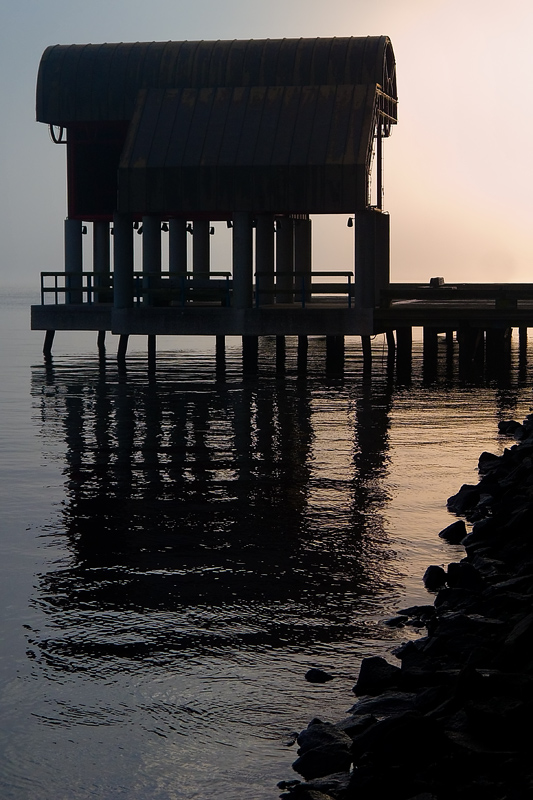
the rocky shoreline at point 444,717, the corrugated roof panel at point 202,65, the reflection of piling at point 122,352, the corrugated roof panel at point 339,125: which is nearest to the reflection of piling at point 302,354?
the reflection of piling at point 122,352

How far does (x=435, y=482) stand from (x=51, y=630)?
9.67 meters

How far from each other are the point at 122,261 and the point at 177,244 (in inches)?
291

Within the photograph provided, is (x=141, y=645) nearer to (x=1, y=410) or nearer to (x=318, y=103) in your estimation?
(x=1, y=410)

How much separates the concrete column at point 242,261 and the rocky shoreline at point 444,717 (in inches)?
1190

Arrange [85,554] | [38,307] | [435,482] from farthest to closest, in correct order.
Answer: [38,307]
[435,482]
[85,554]

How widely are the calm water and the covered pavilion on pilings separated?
11.3 meters

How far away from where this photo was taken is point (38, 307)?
47000mm

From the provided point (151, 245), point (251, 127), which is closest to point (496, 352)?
point (251, 127)

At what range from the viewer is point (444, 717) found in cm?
832

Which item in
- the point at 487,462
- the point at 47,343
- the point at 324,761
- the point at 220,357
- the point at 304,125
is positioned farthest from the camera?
the point at 47,343

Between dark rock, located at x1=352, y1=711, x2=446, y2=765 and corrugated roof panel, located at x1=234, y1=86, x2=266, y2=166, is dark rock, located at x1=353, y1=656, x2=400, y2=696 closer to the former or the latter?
dark rock, located at x1=352, y1=711, x2=446, y2=765

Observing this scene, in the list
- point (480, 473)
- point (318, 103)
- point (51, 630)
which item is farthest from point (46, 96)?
point (51, 630)

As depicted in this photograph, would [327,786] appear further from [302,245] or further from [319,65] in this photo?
[302,245]

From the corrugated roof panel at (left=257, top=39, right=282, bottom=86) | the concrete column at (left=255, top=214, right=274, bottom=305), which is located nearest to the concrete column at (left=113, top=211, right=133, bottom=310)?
the concrete column at (left=255, top=214, right=274, bottom=305)
